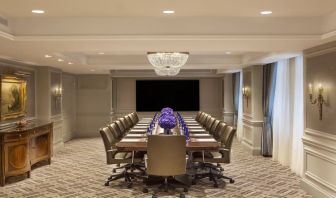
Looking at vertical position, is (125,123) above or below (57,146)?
above

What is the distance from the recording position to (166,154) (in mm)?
4867

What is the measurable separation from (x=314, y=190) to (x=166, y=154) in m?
2.33

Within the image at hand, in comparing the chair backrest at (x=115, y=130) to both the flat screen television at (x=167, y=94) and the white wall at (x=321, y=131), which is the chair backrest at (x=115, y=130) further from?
the flat screen television at (x=167, y=94)

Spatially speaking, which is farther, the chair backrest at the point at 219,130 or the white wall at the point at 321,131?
the chair backrest at the point at 219,130

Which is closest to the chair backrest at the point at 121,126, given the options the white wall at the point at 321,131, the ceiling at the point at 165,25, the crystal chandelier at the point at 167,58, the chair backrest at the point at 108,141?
the chair backrest at the point at 108,141

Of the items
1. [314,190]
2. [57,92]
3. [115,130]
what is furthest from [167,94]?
[314,190]

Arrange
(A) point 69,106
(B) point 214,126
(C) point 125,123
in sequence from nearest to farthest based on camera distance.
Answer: (B) point 214,126
(C) point 125,123
(A) point 69,106

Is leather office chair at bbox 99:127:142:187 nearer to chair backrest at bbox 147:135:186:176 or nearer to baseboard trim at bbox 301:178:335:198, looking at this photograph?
chair backrest at bbox 147:135:186:176

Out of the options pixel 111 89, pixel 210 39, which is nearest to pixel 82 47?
pixel 210 39

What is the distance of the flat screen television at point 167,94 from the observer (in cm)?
1338

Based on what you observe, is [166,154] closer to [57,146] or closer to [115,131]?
[115,131]

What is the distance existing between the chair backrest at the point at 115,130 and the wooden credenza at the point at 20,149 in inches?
60.9

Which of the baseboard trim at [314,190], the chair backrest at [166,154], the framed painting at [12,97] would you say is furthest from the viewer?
the framed painting at [12,97]

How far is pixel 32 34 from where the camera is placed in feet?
14.5
